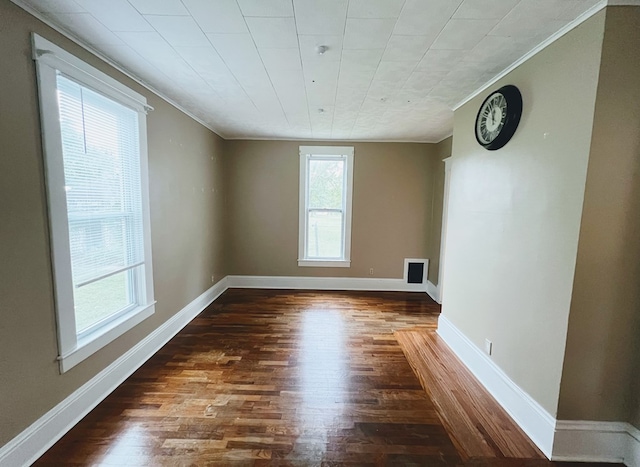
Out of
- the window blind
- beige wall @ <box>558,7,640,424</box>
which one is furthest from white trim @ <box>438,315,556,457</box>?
the window blind

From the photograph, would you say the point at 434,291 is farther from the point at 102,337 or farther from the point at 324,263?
the point at 102,337

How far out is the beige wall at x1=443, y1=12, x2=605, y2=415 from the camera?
157 centimetres

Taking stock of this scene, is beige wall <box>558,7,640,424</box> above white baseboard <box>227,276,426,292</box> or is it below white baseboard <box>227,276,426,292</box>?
above

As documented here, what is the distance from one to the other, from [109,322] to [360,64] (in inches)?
110

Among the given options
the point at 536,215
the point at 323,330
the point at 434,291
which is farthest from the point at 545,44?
the point at 434,291

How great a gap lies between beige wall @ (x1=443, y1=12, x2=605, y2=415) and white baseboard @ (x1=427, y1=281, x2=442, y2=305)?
184 cm

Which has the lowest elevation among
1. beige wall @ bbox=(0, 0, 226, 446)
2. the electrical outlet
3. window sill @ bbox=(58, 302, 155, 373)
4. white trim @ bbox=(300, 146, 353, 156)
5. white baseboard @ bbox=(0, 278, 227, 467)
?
white baseboard @ bbox=(0, 278, 227, 467)

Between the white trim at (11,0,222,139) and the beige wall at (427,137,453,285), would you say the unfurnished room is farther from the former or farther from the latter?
the beige wall at (427,137,453,285)

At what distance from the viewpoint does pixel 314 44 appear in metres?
1.79

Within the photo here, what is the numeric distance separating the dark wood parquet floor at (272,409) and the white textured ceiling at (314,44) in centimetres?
251

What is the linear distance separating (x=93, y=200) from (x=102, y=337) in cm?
102

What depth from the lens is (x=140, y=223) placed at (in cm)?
253

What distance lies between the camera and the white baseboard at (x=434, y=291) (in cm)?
443

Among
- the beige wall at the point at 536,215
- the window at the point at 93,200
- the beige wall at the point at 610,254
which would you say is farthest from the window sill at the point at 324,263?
the beige wall at the point at 610,254
